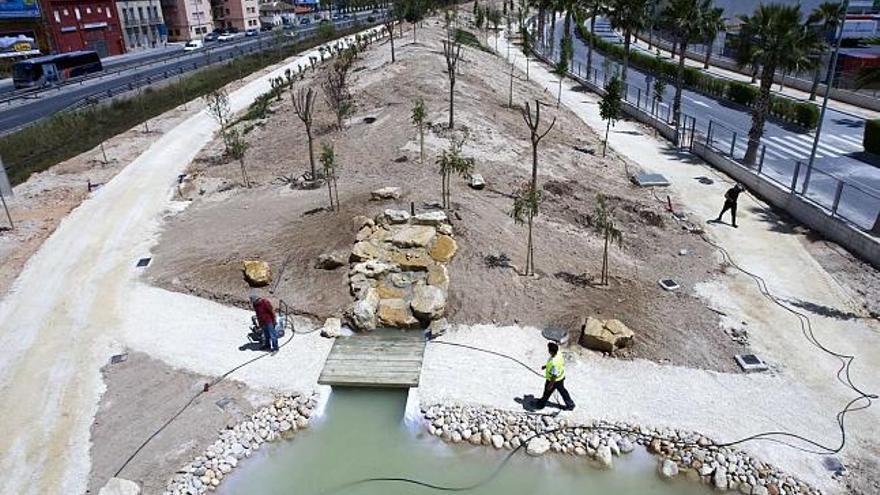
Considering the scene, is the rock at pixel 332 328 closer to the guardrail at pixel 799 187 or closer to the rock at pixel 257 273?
the rock at pixel 257 273

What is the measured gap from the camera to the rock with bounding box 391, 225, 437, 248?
1722 cm

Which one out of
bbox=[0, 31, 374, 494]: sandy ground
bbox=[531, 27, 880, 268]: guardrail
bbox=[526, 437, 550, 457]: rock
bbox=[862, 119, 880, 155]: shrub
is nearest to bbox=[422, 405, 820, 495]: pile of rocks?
bbox=[526, 437, 550, 457]: rock

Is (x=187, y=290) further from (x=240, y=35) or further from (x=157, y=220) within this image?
(x=240, y=35)

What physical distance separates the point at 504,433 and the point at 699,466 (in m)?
3.60

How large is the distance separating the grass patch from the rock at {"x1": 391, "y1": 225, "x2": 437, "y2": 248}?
68.4 feet

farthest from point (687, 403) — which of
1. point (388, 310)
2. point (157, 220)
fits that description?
point (157, 220)

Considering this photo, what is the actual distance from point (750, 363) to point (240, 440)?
36.4 ft

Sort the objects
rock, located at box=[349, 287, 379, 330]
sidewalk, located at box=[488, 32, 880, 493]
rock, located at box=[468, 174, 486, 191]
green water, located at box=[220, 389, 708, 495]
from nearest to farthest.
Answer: green water, located at box=[220, 389, 708, 495], sidewalk, located at box=[488, 32, 880, 493], rock, located at box=[349, 287, 379, 330], rock, located at box=[468, 174, 486, 191]

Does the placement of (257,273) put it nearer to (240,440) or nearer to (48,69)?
(240,440)

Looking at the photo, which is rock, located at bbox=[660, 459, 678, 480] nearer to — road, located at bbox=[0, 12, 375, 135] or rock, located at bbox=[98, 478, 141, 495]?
rock, located at bbox=[98, 478, 141, 495]

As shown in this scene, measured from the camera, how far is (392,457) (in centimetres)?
1154

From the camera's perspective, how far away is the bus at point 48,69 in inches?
2128

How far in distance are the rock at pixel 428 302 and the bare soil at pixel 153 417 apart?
450 cm

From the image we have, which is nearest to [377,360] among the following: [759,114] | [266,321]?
[266,321]
